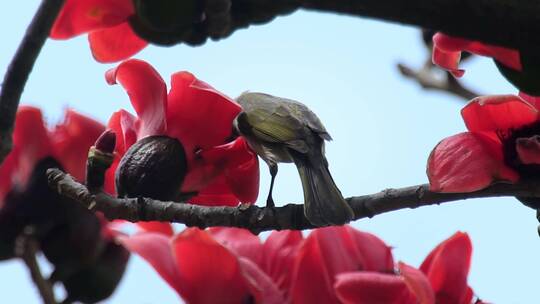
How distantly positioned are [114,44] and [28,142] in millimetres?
473

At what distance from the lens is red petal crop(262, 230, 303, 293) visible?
3.96 feet

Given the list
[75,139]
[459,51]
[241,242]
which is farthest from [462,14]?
[75,139]

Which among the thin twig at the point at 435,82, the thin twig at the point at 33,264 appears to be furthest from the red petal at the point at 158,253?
the thin twig at the point at 435,82

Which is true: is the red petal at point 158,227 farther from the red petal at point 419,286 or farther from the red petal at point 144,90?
the red petal at point 419,286

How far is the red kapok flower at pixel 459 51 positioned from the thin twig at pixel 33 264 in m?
0.51

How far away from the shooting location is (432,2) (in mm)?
665

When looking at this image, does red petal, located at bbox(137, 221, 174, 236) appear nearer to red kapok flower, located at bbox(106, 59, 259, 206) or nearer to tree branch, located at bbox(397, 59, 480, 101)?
red kapok flower, located at bbox(106, 59, 259, 206)

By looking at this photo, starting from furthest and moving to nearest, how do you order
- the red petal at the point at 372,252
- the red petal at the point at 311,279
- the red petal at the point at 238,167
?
the red petal at the point at 238,167
the red petal at the point at 372,252
the red petal at the point at 311,279

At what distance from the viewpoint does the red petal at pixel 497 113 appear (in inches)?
48.4

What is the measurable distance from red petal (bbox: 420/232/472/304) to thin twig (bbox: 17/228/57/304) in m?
0.48

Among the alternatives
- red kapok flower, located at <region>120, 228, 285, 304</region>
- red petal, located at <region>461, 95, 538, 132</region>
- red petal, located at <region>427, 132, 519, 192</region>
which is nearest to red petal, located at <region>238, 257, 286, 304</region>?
red kapok flower, located at <region>120, 228, 285, 304</region>

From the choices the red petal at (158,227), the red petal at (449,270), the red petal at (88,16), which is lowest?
the red petal at (158,227)

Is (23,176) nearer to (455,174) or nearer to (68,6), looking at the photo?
(68,6)

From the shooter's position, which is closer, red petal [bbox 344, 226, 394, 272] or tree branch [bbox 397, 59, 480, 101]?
red petal [bbox 344, 226, 394, 272]
